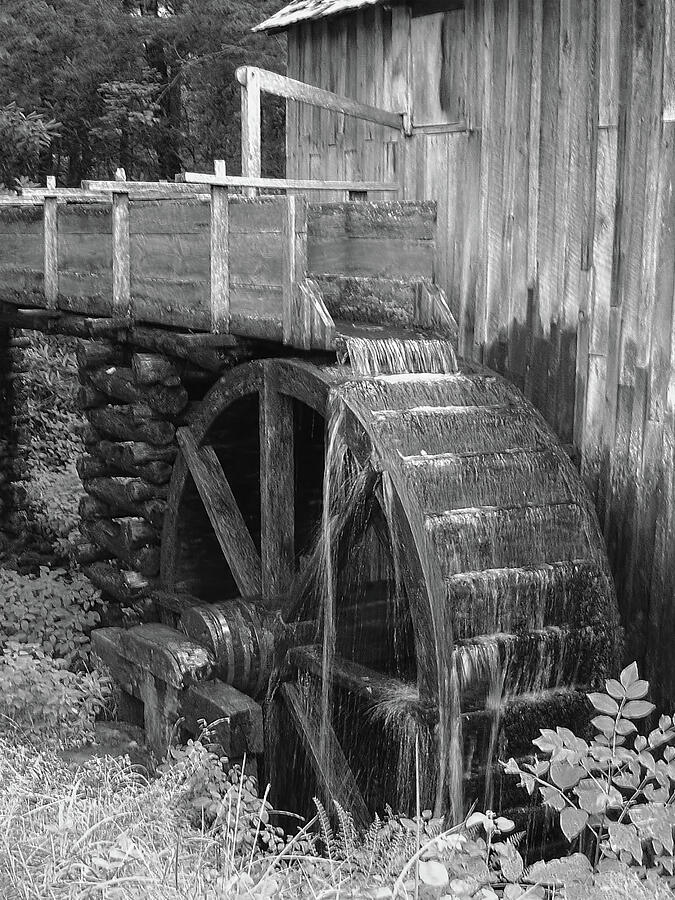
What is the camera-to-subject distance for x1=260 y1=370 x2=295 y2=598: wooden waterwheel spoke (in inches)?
250

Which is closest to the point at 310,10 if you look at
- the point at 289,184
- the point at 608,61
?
the point at 289,184

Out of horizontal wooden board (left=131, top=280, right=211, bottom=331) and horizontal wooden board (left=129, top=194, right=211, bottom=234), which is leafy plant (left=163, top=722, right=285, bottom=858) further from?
horizontal wooden board (left=129, top=194, right=211, bottom=234)

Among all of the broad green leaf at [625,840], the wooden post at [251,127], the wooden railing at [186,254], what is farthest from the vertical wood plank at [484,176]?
the broad green leaf at [625,840]

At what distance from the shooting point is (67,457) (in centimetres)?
1603

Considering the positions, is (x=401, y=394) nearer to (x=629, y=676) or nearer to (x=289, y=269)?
(x=289, y=269)

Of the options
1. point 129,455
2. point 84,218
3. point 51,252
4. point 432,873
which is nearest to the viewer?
→ point 432,873

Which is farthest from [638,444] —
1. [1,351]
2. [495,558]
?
[1,351]

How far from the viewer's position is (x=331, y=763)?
6160 millimetres

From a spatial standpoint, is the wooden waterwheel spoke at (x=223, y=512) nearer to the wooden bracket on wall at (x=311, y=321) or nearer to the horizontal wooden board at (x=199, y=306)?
the horizontal wooden board at (x=199, y=306)

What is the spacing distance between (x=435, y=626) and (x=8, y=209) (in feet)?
17.3

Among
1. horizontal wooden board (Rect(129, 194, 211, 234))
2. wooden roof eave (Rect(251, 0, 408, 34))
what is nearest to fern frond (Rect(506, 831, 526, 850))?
horizontal wooden board (Rect(129, 194, 211, 234))

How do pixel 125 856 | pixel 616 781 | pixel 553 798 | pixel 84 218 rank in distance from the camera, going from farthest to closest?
pixel 84 218 → pixel 616 781 → pixel 553 798 → pixel 125 856

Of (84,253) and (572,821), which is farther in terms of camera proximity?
(84,253)

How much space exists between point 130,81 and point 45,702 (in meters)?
10.9
